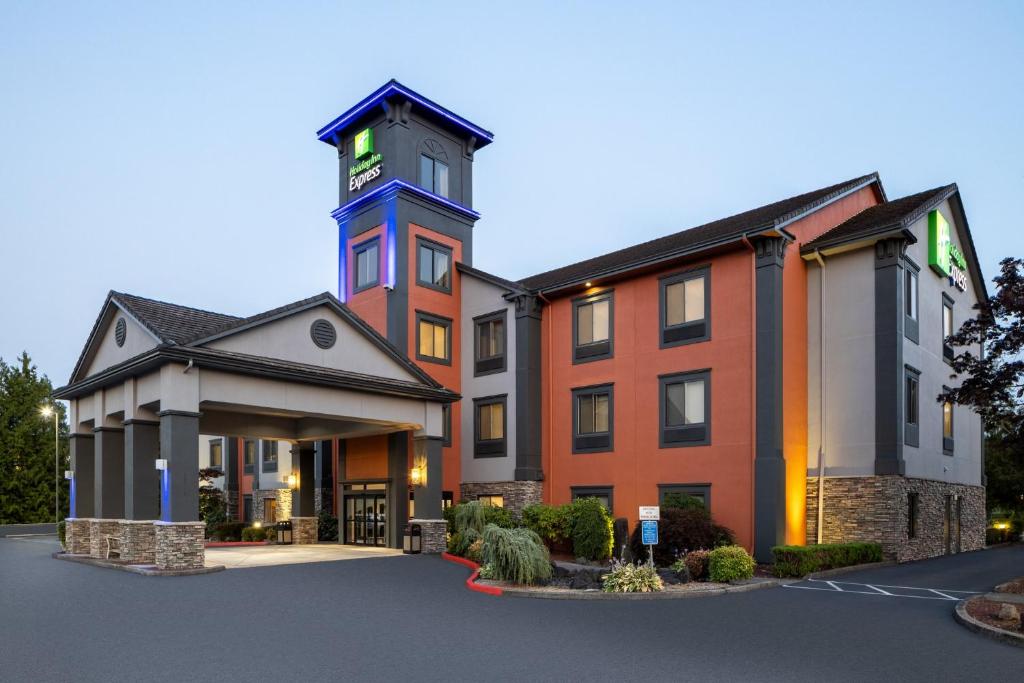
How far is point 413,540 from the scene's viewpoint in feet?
80.0

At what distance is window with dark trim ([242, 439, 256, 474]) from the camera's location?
40.4 metres

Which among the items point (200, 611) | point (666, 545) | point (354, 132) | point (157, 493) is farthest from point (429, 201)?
point (200, 611)

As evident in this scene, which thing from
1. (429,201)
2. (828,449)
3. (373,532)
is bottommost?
(373,532)

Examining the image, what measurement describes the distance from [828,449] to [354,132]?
73.8 feet

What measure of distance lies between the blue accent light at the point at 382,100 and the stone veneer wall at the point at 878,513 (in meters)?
20.0

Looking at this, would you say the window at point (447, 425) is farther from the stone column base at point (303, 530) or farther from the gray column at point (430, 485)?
the stone column base at point (303, 530)

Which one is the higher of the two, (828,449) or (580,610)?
(828,449)

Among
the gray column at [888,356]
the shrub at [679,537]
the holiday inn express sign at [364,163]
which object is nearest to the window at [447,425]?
the holiday inn express sign at [364,163]

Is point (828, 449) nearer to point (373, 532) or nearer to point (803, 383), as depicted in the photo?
point (803, 383)

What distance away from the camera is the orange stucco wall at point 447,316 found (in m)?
30.1

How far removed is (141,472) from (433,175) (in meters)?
16.6

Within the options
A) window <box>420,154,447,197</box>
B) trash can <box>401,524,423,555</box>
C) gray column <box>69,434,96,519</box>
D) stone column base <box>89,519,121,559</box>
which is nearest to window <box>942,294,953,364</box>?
trash can <box>401,524,423,555</box>

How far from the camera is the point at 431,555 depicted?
24094 mm

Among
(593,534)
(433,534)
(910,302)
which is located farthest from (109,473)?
(910,302)
